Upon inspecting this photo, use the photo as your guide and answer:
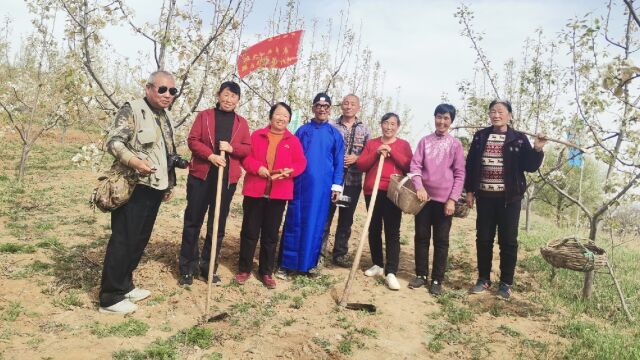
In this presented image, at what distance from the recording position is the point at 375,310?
436cm

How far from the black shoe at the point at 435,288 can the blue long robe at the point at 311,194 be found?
140 cm

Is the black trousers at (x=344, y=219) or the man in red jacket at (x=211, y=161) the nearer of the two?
the man in red jacket at (x=211, y=161)

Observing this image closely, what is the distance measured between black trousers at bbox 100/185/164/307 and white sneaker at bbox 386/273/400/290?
275cm

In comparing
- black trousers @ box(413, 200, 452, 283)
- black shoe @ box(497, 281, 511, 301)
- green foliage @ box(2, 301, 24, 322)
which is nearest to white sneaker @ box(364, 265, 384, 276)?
black trousers @ box(413, 200, 452, 283)

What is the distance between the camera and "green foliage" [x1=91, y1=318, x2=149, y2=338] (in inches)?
134

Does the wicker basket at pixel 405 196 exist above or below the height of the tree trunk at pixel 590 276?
above

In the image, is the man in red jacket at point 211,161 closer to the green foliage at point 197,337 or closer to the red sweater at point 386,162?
the green foliage at point 197,337

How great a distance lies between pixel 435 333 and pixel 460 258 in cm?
299

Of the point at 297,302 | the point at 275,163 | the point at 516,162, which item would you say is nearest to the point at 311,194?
the point at 275,163

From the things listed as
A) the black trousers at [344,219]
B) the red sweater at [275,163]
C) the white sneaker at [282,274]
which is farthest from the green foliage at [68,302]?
the black trousers at [344,219]

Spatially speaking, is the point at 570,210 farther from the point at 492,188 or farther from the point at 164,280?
the point at 164,280

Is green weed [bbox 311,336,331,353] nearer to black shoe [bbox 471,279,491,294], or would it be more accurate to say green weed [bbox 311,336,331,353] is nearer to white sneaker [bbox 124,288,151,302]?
white sneaker [bbox 124,288,151,302]

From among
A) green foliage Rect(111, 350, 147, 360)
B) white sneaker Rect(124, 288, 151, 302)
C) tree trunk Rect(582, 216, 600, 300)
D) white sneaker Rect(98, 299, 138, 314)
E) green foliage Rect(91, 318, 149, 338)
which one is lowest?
green foliage Rect(111, 350, 147, 360)

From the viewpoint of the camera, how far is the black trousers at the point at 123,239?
3740 millimetres
